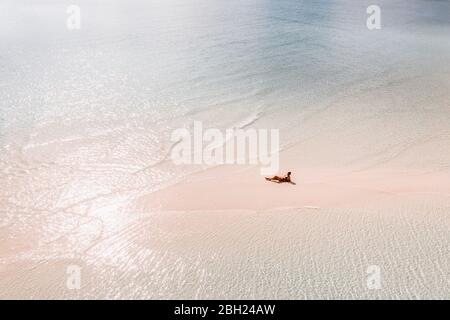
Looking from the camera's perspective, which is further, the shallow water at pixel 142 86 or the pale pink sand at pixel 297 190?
the shallow water at pixel 142 86

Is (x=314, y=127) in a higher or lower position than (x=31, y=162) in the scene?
higher

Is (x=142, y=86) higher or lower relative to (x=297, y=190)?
higher

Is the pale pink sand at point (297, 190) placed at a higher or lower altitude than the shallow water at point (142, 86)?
lower

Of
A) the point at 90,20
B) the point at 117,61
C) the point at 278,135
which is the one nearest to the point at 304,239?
the point at 278,135

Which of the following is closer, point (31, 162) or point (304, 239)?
point (304, 239)

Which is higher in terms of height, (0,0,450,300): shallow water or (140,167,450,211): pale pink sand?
(0,0,450,300): shallow water

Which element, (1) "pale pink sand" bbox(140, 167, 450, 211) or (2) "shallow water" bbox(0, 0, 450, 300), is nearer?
(1) "pale pink sand" bbox(140, 167, 450, 211)

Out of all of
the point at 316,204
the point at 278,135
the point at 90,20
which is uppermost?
the point at 90,20

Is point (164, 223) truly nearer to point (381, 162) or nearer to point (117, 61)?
point (381, 162)

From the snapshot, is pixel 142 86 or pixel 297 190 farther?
pixel 142 86
